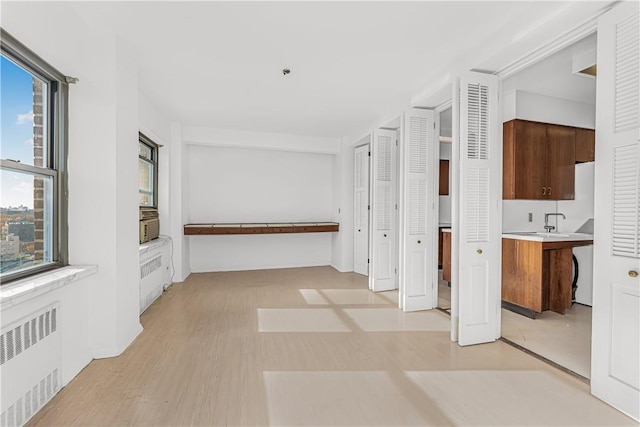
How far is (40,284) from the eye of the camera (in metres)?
1.94

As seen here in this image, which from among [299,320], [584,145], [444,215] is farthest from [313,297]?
[584,145]

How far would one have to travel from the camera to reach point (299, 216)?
6684 mm

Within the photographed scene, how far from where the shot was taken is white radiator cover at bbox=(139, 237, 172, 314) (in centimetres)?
379

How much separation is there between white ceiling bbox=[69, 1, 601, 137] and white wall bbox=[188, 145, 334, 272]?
1.90 meters

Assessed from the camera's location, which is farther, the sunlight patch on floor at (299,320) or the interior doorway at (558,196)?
the sunlight patch on floor at (299,320)

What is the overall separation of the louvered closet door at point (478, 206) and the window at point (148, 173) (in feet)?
13.2

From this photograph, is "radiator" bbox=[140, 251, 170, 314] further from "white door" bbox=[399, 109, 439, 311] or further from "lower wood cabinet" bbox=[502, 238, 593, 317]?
"lower wood cabinet" bbox=[502, 238, 593, 317]

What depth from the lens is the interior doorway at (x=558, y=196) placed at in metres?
3.07

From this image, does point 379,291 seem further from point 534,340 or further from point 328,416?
point 328,416

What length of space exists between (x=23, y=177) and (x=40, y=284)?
796mm

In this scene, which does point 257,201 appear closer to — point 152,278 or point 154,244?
point 154,244

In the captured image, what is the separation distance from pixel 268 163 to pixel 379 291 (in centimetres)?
338

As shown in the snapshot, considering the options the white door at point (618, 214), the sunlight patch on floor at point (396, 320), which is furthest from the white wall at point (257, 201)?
the white door at point (618, 214)

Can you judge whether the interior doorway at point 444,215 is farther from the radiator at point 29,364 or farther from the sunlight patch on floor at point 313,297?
the radiator at point 29,364
